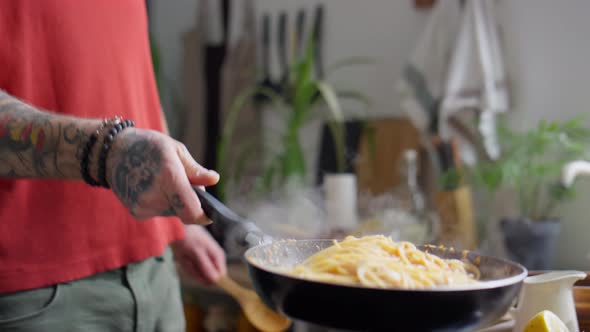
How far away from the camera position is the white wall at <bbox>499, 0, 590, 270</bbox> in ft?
5.66

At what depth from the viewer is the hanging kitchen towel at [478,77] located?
5.85ft

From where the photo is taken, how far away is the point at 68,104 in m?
0.79

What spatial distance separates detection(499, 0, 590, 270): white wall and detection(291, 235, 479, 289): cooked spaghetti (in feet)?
4.37

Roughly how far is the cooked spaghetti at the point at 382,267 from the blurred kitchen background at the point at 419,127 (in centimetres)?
79

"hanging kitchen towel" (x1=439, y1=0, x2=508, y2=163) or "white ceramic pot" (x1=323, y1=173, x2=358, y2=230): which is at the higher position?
"hanging kitchen towel" (x1=439, y1=0, x2=508, y2=163)

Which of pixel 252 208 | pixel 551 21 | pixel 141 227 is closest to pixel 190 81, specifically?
pixel 252 208

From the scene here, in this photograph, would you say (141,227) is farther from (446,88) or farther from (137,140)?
(446,88)

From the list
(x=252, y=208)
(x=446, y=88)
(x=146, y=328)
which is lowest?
(x=252, y=208)

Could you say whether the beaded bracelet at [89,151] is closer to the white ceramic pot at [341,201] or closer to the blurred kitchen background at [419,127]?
the blurred kitchen background at [419,127]

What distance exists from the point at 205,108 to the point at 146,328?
6.63ft

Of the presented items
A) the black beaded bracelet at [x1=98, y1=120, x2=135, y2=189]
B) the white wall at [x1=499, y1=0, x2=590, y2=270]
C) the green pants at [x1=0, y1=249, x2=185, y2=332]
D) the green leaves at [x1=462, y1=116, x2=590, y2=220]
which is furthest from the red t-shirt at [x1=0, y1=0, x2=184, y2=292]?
the white wall at [x1=499, y1=0, x2=590, y2=270]

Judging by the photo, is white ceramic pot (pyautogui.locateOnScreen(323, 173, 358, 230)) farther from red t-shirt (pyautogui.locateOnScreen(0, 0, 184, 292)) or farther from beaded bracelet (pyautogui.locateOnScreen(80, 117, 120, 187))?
beaded bracelet (pyautogui.locateOnScreen(80, 117, 120, 187))

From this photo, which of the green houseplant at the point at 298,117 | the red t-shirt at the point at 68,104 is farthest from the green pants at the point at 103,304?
the green houseplant at the point at 298,117

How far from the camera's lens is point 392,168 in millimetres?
2176
